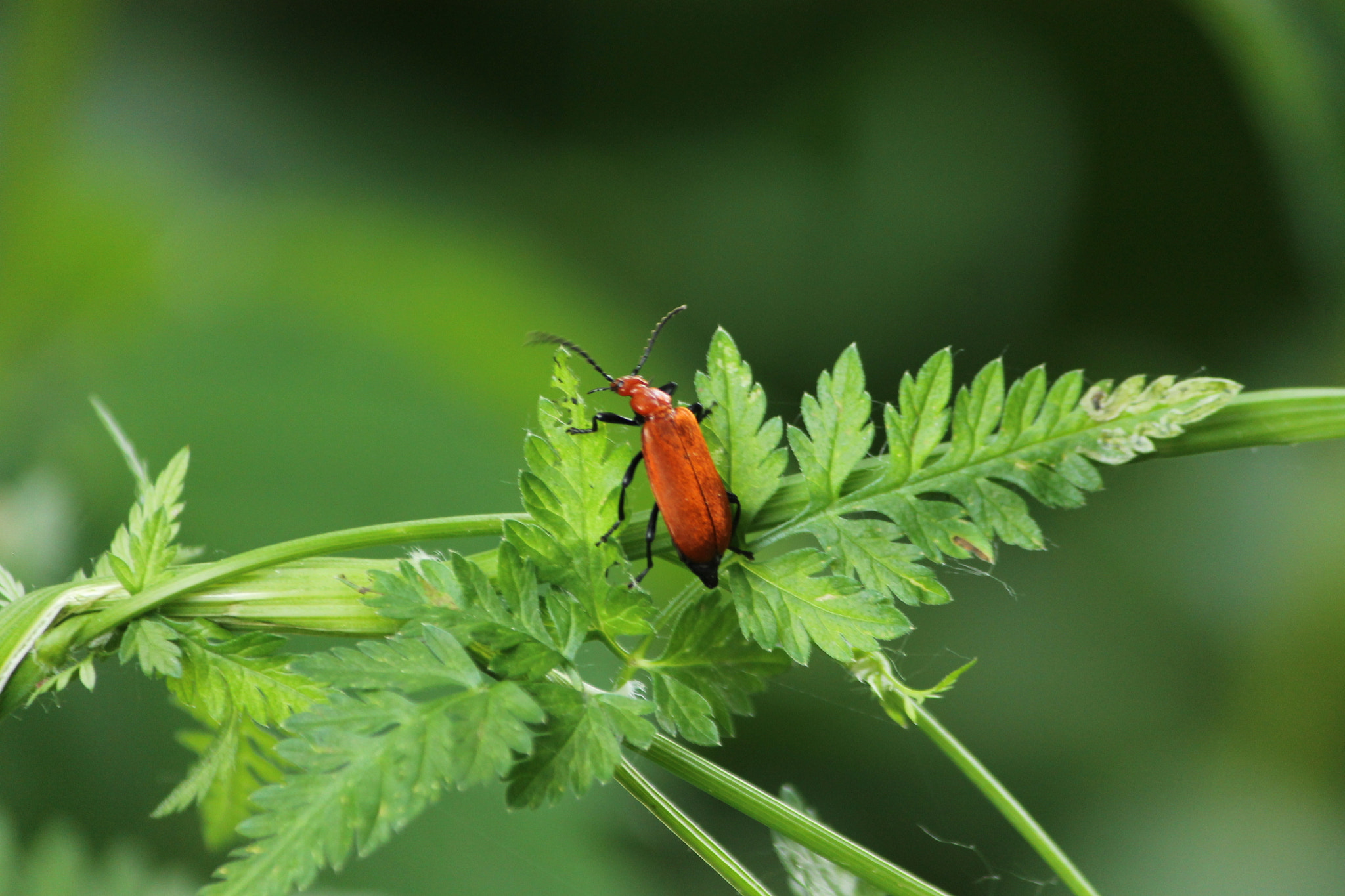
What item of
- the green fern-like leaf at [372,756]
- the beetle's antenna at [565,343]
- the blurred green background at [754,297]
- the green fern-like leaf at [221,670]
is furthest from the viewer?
the blurred green background at [754,297]

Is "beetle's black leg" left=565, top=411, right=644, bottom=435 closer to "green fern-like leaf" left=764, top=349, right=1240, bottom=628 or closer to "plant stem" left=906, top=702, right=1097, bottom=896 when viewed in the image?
"green fern-like leaf" left=764, top=349, right=1240, bottom=628

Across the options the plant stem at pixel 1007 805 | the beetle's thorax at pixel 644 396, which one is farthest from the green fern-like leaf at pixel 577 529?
the beetle's thorax at pixel 644 396

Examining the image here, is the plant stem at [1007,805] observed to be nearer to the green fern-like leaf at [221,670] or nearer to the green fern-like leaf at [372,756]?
the green fern-like leaf at [372,756]

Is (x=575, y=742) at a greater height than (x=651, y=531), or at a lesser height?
lesser

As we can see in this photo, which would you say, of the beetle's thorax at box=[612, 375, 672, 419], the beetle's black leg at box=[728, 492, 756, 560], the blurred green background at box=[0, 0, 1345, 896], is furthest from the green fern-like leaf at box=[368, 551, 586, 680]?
the blurred green background at box=[0, 0, 1345, 896]

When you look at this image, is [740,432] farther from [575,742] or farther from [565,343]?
[565,343]

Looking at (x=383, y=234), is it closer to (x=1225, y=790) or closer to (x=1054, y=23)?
(x=1054, y=23)

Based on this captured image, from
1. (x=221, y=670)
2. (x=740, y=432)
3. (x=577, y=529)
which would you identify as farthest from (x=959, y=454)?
(x=221, y=670)
